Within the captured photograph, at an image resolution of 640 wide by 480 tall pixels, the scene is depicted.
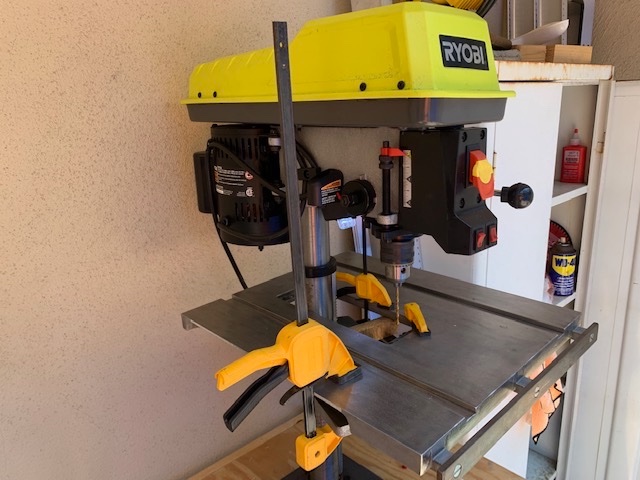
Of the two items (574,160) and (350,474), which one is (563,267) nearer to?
(574,160)

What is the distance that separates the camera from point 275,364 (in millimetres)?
605

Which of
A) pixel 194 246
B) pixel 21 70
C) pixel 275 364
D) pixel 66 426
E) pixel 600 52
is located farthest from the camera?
pixel 600 52

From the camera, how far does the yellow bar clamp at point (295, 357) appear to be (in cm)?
59

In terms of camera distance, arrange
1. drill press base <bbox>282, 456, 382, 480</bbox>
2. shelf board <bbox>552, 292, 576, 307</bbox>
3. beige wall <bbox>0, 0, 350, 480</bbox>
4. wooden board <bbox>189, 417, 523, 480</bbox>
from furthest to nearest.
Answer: shelf board <bbox>552, 292, 576, 307</bbox> < wooden board <bbox>189, 417, 523, 480</bbox> < drill press base <bbox>282, 456, 382, 480</bbox> < beige wall <bbox>0, 0, 350, 480</bbox>

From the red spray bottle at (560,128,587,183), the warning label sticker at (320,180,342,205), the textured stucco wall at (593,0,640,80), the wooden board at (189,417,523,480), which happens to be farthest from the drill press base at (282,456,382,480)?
the textured stucco wall at (593,0,640,80)

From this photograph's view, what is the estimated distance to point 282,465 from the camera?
1.18 metres

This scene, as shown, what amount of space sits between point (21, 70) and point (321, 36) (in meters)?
0.51

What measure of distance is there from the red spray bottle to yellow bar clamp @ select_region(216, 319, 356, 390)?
112cm

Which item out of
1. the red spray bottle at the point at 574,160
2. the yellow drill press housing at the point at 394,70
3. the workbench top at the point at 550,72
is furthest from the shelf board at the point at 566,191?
the yellow drill press housing at the point at 394,70

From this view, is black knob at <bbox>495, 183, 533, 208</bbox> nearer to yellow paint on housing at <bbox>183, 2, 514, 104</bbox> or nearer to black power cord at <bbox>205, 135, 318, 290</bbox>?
yellow paint on housing at <bbox>183, 2, 514, 104</bbox>

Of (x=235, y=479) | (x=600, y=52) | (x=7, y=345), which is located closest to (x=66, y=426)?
(x=7, y=345)

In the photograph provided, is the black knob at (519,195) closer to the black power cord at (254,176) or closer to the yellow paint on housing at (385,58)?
the yellow paint on housing at (385,58)

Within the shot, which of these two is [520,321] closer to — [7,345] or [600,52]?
[7,345]

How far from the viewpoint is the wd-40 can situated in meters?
1.44
